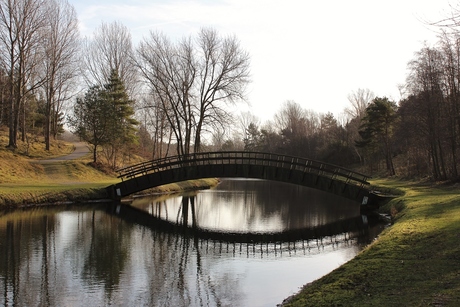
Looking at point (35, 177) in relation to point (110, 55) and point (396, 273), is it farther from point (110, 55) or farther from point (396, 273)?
point (396, 273)

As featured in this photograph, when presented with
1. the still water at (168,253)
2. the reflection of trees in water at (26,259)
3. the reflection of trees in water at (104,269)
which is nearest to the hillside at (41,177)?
the still water at (168,253)

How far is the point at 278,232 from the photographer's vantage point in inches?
909

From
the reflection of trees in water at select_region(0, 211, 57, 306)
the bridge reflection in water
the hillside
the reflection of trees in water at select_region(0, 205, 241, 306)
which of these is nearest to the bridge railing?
the hillside

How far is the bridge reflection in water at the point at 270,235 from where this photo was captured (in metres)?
18.8

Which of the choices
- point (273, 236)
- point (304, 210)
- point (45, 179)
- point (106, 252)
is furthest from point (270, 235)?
point (45, 179)

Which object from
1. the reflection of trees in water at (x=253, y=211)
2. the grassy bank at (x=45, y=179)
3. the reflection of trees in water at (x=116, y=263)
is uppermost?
the grassy bank at (x=45, y=179)

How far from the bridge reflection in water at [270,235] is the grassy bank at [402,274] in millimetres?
5308

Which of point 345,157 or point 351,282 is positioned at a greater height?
Result: point 345,157

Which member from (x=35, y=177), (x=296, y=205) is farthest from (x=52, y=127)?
(x=296, y=205)

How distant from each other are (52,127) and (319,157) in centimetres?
5055

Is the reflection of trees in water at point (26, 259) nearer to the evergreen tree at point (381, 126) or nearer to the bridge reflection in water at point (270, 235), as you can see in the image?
the bridge reflection in water at point (270, 235)

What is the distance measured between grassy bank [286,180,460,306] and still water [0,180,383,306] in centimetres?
201

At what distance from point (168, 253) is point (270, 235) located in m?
7.20

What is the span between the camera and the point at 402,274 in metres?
9.59
